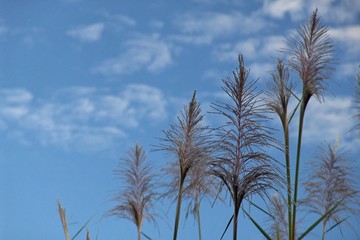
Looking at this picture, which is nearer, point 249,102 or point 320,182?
point 249,102

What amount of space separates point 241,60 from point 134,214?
12.1ft

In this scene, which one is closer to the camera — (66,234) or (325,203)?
(66,234)

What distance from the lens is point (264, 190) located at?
4395 millimetres

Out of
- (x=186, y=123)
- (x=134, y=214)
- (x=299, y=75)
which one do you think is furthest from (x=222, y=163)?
(x=134, y=214)

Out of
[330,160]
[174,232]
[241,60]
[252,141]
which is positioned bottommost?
[174,232]

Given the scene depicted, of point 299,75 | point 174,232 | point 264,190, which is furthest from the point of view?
point 299,75

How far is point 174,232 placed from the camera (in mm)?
5090

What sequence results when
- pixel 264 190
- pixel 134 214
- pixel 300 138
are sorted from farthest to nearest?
pixel 134 214 < pixel 300 138 < pixel 264 190

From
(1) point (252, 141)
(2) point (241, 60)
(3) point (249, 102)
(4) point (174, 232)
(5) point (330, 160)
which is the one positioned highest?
(5) point (330, 160)

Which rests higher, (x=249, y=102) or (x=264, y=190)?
(x=249, y=102)

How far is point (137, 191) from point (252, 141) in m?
3.72

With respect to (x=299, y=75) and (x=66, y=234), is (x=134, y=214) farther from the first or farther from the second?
(x=299, y=75)

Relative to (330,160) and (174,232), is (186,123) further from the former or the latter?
(330,160)

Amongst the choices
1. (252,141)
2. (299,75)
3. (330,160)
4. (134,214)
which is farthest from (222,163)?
(330,160)
